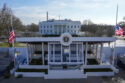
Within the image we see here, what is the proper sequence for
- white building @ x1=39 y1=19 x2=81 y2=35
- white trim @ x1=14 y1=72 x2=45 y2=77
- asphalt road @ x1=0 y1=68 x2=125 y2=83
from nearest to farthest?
asphalt road @ x1=0 y1=68 x2=125 y2=83, white trim @ x1=14 y1=72 x2=45 y2=77, white building @ x1=39 y1=19 x2=81 y2=35

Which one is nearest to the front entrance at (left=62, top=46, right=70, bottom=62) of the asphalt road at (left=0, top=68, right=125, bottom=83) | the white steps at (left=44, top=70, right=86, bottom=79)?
the white steps at (left=44, top=70, right=86, bottom=79)

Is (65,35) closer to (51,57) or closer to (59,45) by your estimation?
(59,45)

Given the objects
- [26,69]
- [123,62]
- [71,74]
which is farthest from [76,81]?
[123,62]

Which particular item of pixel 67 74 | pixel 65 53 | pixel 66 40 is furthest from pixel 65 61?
pixel 66 40

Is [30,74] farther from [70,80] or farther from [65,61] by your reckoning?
[70,80]

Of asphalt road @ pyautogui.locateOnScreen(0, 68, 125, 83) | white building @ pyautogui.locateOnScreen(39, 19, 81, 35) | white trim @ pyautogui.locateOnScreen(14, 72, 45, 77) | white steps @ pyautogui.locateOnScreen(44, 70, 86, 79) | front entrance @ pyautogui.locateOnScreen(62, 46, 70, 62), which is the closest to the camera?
asphalt road @ pyautogui.locateOnScreen(0, 68, 125, 83)

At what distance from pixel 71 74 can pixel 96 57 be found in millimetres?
7005

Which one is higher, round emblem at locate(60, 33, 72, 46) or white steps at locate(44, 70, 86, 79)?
round emblem at locate(60, 33, 72, 46)

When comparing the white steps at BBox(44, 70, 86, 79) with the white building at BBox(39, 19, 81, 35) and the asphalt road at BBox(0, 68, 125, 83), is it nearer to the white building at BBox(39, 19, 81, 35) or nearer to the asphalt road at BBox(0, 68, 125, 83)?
the asphalt road at BBox(0, 68, 125, 83)

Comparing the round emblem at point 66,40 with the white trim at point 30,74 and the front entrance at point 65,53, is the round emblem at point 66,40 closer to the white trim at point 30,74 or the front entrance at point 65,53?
the front entrance at point 65,53

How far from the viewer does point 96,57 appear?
1551 centimetres

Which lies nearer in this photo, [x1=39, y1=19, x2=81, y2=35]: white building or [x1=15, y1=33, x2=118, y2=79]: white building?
[x1=15, y1=33, x2=118, y2=79]: white building

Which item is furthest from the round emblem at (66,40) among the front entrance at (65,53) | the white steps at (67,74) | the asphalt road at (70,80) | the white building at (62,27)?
the white building at (62,27)

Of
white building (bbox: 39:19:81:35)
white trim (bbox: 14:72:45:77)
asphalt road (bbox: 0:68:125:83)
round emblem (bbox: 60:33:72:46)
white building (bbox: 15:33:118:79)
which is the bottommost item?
asphalt road (bbox: 0:68:125:83)
